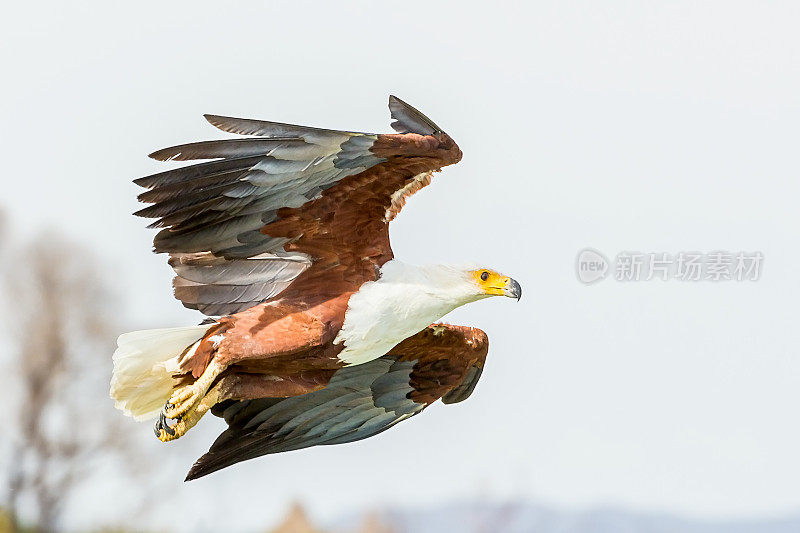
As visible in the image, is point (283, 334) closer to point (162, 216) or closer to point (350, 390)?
point (162, 216)

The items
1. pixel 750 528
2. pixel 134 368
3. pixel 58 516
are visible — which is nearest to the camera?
pixel 134 368

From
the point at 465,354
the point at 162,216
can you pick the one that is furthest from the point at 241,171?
the point at 465,354

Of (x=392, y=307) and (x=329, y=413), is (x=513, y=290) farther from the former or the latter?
(x=329, y=413)

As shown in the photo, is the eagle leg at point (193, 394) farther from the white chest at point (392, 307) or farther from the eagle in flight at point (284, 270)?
the white chest at point (392, 307)

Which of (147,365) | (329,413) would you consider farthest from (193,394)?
(329,413)

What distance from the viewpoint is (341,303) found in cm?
622

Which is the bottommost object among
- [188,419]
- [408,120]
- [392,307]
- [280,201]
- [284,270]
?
[188,419]

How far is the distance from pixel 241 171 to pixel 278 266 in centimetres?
75

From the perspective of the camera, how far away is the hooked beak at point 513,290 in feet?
20.5

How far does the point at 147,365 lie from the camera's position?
21.4 feet

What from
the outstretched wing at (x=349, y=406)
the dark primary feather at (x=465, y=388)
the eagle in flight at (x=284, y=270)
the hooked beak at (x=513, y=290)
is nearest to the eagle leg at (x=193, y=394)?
the eagle in flight at (x=284, y=270)

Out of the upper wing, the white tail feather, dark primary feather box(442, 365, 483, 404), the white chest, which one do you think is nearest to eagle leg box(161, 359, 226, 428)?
the white tail feather

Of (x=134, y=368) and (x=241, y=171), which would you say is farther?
(x=134, y=368)

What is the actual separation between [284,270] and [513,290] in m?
1.25
